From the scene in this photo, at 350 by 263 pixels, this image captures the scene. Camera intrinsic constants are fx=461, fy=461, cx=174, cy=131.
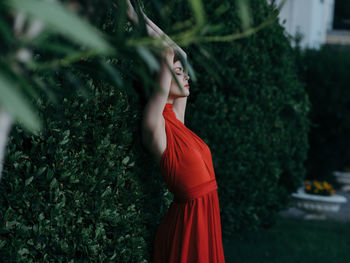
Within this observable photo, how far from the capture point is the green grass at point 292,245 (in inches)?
239

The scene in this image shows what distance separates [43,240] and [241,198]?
3.32 meters

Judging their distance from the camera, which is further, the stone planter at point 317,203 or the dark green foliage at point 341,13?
the dark green foliage at point 341,13

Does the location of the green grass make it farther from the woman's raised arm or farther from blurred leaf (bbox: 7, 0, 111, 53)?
blurred leaf (bbox: 7, 0, 111, 53)

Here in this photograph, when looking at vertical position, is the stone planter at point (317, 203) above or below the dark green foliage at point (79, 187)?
below

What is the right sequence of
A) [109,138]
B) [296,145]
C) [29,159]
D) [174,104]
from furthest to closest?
[296,145]
[174,104]
[109,138]
[29,159]

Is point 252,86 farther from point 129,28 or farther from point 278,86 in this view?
point 129,28

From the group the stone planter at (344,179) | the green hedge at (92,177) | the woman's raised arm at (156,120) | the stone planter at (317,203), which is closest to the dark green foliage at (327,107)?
the stone planter at (344,179)

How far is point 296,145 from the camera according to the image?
6.48m

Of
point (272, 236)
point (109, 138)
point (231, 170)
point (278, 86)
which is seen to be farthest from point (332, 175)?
point (109, 138)

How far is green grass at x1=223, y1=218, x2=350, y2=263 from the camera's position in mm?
6074

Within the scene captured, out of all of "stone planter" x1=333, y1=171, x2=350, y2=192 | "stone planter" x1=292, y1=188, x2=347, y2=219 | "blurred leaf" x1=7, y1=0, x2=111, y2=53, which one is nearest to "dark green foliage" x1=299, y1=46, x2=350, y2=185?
"stone planter" x1=333, y1=171, x2=350, y2=192

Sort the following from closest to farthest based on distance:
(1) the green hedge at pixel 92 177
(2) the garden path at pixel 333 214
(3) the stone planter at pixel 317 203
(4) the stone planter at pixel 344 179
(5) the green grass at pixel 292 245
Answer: (1) the green hedge at pixel 92 177, (5) the green grass at pixel 292 245, (3) the stone planter at pixel 317 203, (2) the garden path at pixel 333 214, (4) the stone planter at pixel 344 179

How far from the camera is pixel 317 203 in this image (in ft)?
27.2

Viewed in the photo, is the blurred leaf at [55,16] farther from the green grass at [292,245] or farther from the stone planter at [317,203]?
the stone planter at [317,203]
